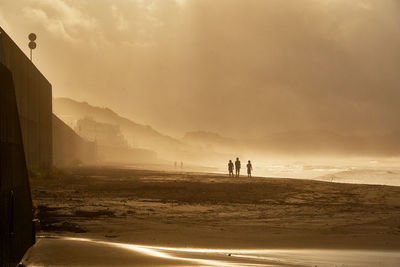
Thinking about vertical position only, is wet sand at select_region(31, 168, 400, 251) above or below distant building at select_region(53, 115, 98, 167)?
below

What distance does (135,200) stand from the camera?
20.2 metres

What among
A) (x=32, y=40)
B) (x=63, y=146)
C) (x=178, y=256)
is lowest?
(x=178, y=256)

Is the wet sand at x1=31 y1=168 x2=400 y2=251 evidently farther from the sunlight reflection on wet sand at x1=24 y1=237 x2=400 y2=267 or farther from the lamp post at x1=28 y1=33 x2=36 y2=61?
the lamp post at x1=28 y1=33 x2=36 y2=61

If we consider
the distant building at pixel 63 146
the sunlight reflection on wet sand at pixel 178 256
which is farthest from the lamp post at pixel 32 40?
the sunlight reflection on wet sand at pixel 178 256

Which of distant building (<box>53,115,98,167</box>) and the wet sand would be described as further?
distant building (<box>53,115,98,167</box>)

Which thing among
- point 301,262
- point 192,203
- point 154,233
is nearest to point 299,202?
point 192,203

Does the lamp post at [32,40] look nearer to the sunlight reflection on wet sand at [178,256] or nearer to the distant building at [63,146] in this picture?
the distant building at [63,146]

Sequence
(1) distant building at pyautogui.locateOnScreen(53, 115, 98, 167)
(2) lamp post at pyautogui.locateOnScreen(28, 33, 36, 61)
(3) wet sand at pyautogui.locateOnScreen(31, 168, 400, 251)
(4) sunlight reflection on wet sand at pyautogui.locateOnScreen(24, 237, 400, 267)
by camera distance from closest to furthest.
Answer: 1. (4) sunlight reflection on wet sand at pyautogui.locateOnScreen(24, 237, 400, 267)
2. (3) wet sand at pyautogui.locateOnScreen(31, 168, 400, 251)
3. (2) lamp post at pyautogui.locateOnScreen(28, 33, 36, 61)
4. (1) distant building at pyautogui.locateOnScreen(53, 115, 98, 167)

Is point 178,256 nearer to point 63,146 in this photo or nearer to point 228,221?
point 228,221

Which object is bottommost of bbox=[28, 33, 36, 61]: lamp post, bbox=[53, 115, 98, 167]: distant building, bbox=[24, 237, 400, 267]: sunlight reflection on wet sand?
bbox=[24, 237, 400, 267]: sunlight reflection on wet sand

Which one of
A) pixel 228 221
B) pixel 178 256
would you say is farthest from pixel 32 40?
pixel 178 256

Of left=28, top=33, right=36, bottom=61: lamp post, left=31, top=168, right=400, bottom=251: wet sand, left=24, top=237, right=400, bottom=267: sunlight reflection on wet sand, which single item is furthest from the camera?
left=28, top=33, right=36, bottom=61: lamp post

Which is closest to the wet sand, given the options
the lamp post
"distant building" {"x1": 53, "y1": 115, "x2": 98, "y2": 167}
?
the lamp post

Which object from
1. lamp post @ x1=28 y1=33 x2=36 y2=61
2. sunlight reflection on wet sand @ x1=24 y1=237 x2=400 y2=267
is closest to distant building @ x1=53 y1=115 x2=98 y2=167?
→ lamp post @ x1=28 y1=33 x2=36 y2=61
